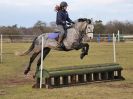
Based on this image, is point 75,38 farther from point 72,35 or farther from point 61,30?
point 61,30

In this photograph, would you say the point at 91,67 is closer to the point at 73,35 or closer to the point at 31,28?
the point at 73,35

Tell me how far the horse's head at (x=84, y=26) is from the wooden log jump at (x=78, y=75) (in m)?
1.42

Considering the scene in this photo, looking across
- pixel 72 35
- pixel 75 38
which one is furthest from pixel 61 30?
pixel 75 38

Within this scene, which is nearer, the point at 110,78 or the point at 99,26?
the point at 110,78

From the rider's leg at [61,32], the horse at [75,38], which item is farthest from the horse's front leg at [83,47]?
the rider's leg at [61,32]

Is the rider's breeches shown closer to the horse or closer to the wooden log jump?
the horse

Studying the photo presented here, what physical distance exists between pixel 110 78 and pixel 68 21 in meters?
3.34

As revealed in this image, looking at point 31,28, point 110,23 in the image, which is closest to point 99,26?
point 110,23

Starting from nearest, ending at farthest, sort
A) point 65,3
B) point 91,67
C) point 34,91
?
point 34,91 → point 65,3 → point 91,67

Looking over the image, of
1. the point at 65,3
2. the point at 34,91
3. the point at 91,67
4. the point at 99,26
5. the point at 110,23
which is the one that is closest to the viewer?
the point at 34,91

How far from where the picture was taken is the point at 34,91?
47.1 feet

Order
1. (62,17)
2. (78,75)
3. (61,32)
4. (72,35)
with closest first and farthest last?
(62,17)
(61,32)
(72,35)
(78,75)

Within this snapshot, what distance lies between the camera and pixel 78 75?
1638cm

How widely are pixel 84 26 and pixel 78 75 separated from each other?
6.25 feet
